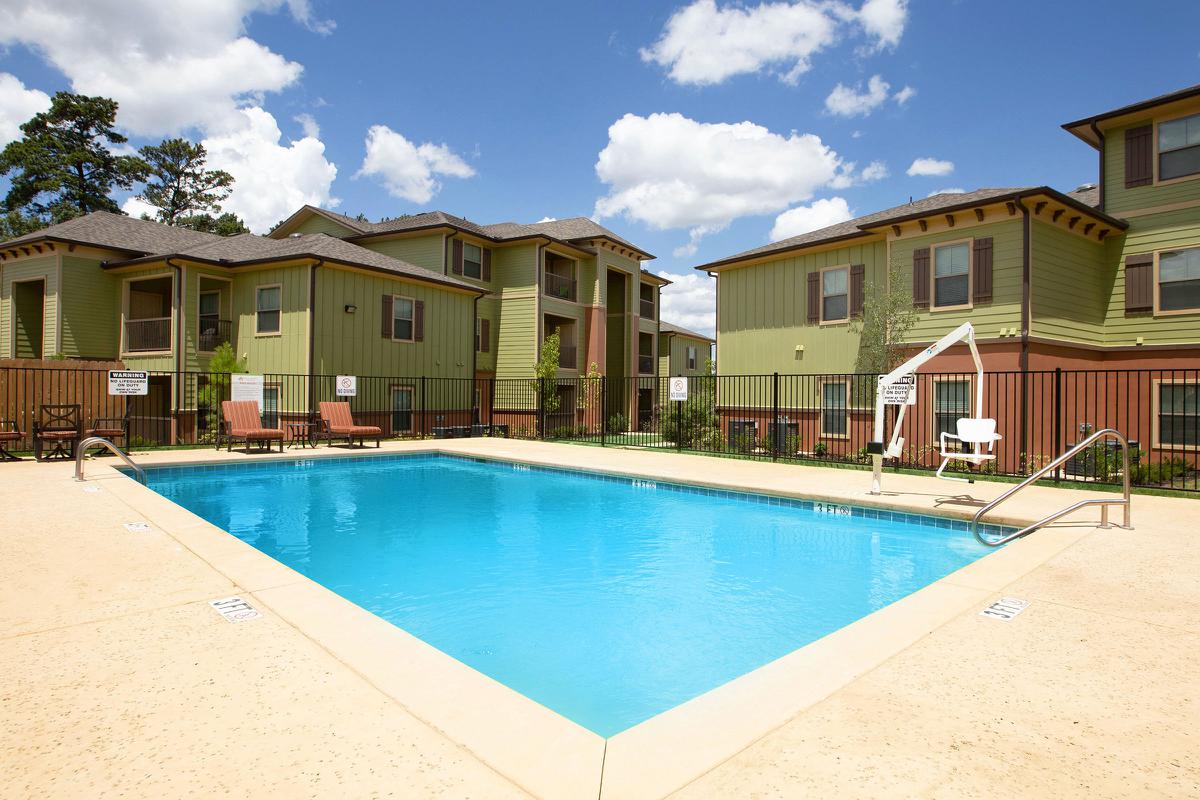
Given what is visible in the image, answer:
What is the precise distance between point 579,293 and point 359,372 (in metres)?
9.61

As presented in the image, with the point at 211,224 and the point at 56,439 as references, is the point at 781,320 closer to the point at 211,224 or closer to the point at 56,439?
the point at 56,439

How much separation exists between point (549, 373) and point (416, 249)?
7.04 metres

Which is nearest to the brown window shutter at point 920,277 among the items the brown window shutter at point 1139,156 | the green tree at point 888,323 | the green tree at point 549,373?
the green tree at point 888,323

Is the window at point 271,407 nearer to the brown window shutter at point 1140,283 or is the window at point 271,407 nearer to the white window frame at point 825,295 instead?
the white window frame at point 825,295

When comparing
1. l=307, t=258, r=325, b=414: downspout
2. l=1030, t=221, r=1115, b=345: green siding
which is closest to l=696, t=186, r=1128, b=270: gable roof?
l=1030, t=221, r=1115, b=345: green siding

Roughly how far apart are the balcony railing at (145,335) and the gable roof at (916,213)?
662 inches

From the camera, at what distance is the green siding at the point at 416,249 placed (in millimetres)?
21953

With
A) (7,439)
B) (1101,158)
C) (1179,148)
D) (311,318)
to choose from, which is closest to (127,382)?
(7,439)

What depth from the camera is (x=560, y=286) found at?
2444cm

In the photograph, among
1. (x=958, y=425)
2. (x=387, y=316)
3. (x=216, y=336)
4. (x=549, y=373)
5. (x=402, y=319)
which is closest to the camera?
(x=958, y=425)

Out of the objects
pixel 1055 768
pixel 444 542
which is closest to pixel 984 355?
pixel 444 542

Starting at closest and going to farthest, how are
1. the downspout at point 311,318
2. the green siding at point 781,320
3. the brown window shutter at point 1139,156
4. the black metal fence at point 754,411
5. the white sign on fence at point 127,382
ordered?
the white sign on fence at point 127,382, the black metal fence at point 754,411, the brown window shutter at point 1139,156, the green siding at point 781,320, the downspout at point 311,318

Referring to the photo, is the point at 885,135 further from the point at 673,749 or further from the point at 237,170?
the point at 237,170

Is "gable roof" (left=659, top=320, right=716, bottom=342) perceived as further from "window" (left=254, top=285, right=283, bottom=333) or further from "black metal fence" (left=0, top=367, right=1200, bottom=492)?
"window" (left=254, top=285, right=283, bottom=333)
